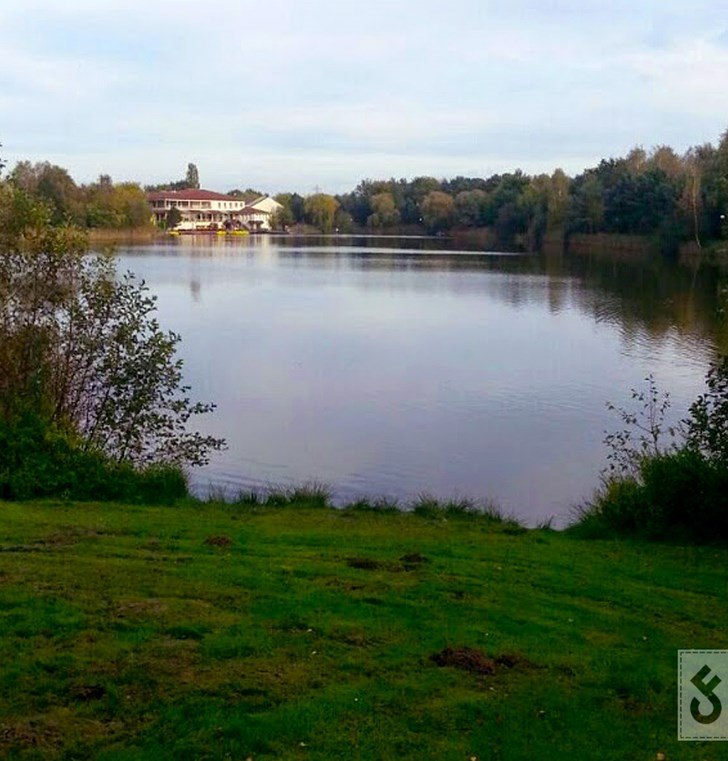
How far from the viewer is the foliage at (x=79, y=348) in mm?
13727

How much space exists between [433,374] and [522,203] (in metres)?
85.6

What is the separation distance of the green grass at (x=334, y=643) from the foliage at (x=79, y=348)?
14.9 ft

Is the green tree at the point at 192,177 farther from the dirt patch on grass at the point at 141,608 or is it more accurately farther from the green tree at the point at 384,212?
the dirt patch on grass at the point at 141,608

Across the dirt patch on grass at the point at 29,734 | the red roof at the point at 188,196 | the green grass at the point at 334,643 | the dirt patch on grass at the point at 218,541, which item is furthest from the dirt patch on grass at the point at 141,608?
the red roof at the point at 188,196

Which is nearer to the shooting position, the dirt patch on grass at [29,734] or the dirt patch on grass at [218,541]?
the dirt patch on grass at [29,734]

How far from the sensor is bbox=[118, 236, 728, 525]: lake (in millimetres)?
16266

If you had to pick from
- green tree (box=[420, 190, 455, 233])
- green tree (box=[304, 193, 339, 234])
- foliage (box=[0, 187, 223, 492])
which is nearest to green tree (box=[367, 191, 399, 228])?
green tree (box=[304, 193, 339, 234])

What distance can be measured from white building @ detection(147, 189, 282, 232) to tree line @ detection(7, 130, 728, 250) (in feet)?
14.2

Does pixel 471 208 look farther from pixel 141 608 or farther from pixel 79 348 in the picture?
pixel 141 608

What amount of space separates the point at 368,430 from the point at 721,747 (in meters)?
14.7

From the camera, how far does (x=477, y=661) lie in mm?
5238

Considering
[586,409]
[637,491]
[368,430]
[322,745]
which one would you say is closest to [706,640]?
[322,745]

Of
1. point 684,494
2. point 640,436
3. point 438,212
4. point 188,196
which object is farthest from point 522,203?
point 684,494

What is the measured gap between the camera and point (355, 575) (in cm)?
731
